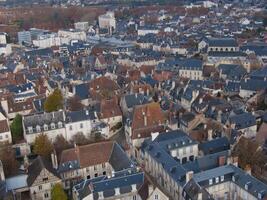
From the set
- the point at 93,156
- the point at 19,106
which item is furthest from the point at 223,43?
the point at 93,156

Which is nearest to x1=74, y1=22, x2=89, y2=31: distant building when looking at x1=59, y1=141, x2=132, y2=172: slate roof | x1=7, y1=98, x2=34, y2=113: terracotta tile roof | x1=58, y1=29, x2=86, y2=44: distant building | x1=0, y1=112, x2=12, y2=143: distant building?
x1=58, y1=29, x2=86, y2=44: distant building

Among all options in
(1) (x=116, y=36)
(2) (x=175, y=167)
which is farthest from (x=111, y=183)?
(1) (x=116, y=36)

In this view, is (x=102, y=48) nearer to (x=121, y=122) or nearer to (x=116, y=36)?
(x=116, y=36)

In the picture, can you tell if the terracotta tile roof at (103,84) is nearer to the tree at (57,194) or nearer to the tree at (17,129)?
the tree at (17,129)

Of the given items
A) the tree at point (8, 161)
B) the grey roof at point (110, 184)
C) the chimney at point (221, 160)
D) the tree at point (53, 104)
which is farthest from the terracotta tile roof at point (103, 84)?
the grey roof at point (110, 184)

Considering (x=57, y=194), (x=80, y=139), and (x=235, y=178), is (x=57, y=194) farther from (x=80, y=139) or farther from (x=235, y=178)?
(x=235, y=178)

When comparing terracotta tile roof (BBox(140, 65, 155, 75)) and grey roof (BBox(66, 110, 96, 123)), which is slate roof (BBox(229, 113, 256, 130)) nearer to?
grey roof (BBox(66, 110, 96, 123))
